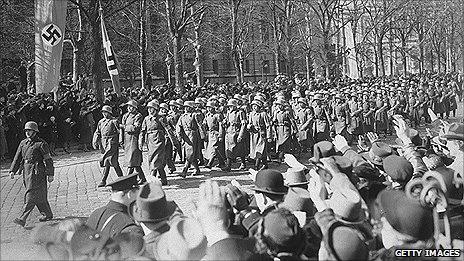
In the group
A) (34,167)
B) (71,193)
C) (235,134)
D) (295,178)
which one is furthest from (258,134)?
(295,178)

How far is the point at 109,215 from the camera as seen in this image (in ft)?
15.1

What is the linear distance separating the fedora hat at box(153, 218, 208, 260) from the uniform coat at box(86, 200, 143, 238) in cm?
44

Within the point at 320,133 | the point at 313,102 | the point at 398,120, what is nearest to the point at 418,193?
the point at 398,120

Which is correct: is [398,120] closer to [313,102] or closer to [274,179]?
[274,179]

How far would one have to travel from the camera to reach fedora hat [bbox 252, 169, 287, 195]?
15.6ft

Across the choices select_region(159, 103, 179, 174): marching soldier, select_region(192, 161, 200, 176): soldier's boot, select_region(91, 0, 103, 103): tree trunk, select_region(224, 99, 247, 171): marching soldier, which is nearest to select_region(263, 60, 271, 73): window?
select_region(91, 0, 103, 103): tree trunk

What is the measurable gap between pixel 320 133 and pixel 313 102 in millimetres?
1604

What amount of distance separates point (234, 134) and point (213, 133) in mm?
562

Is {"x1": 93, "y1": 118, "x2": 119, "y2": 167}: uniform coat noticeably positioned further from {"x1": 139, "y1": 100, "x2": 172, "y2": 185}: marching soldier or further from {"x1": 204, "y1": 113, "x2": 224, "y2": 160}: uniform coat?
{"x1": 204, "y1": 113, "x2": 224, "y2": 160}: uniform coat

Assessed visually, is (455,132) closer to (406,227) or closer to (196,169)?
(406,227)

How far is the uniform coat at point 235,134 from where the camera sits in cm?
1379

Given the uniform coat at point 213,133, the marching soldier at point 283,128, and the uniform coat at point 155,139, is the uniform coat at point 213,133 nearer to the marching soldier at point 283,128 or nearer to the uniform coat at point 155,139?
the marching soldier at point 283,128

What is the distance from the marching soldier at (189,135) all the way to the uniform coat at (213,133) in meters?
0.47

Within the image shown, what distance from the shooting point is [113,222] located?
4.48 meters
